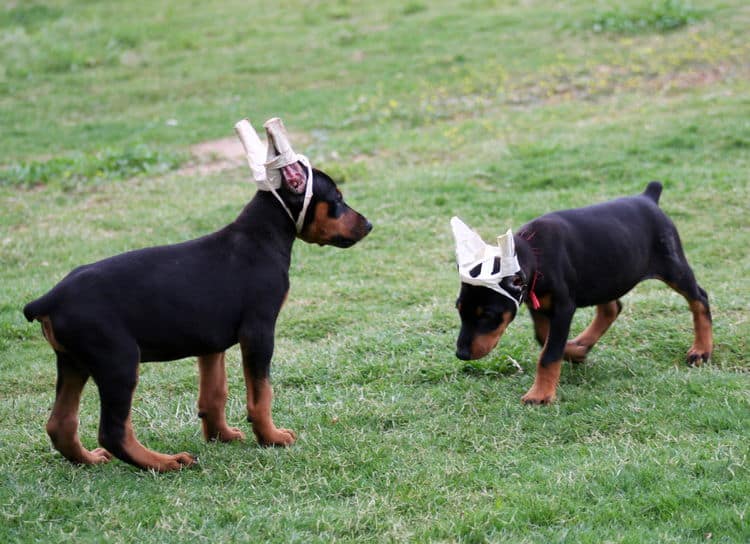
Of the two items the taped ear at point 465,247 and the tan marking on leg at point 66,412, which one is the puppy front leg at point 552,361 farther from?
the tan marking on leg at point 66,412

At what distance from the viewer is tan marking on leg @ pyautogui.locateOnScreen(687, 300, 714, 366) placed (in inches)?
293

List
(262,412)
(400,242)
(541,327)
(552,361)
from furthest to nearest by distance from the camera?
(400,242)
(541,327)
(552,361)
(262,412)

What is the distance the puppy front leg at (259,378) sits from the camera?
600 cm

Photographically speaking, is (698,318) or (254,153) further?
(698,318)

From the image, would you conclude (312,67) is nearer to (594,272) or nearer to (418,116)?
(418,116)

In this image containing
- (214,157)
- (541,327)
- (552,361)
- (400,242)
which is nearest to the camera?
(552,361)

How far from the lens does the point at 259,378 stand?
6027mm

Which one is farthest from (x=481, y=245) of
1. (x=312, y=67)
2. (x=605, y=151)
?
(x=312, y=67)

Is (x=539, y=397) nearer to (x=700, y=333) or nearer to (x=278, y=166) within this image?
(x=700, y=333)

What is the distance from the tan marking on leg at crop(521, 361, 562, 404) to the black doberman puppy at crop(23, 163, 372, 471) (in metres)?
1.58

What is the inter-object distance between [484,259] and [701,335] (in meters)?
2.18

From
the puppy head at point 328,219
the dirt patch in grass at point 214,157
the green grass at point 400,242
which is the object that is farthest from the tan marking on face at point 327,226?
the dirt patch in grass at point 214,157

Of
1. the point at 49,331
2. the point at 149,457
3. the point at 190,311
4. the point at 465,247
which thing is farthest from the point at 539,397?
the point at 49,331

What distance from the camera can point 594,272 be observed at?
704 cm
